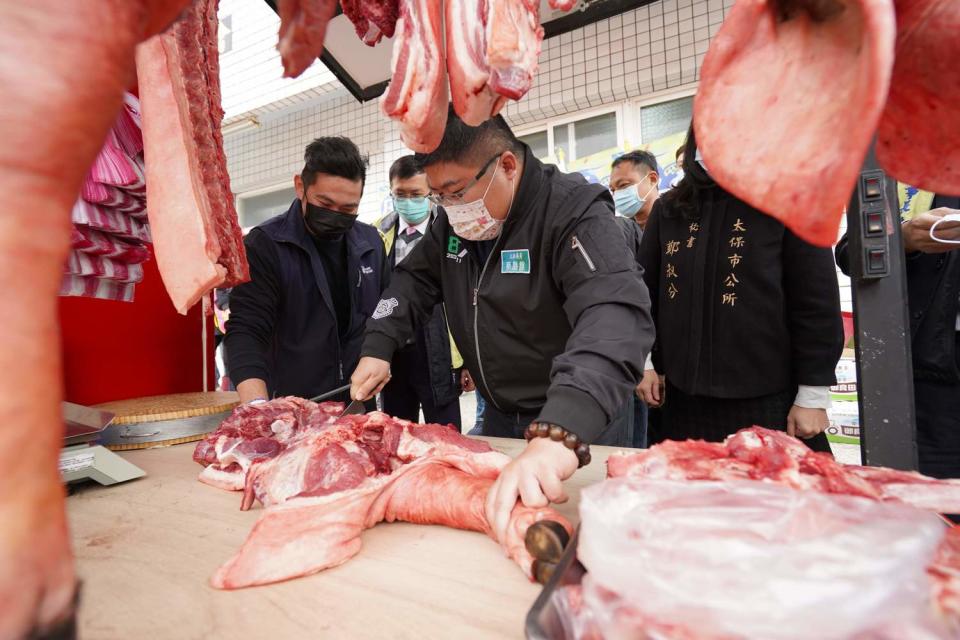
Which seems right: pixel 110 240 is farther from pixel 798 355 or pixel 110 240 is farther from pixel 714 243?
pixel 798 355

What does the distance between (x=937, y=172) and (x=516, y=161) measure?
1574 millimetres

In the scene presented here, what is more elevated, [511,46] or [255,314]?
[511,46]

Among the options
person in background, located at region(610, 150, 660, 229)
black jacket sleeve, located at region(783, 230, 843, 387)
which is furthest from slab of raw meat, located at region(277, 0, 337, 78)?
person in background, located at region(610, 150, 660, 229)

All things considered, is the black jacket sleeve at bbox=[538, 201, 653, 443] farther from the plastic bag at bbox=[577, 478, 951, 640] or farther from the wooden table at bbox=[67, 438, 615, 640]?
the plastic bag at bbox=[577, 478, 951, 640]

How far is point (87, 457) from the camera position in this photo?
1.67 m

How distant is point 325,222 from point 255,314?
0.69 metres

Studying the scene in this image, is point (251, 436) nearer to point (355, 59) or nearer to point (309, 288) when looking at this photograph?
point (309, 288)

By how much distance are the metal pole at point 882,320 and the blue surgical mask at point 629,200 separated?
9.39 ft

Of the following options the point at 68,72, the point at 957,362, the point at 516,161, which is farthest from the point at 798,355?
the point at 68,72

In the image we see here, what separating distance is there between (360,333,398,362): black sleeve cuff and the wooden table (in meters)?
1.10

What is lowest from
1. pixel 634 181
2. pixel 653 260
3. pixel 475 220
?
pixel 653 260

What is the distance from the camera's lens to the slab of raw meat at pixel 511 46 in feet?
2.96

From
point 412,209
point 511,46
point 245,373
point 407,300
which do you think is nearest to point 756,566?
point 511,46

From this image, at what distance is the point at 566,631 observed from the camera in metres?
0.70
